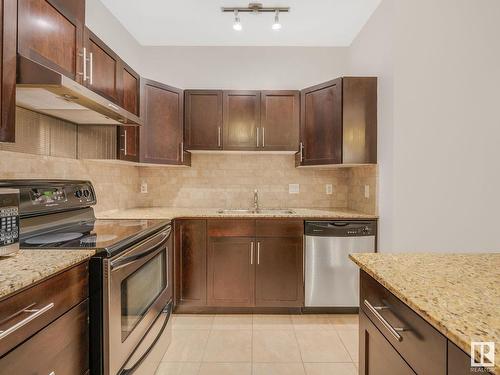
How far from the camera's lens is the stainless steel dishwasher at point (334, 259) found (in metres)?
2.50

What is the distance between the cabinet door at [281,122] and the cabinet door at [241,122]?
74 mm

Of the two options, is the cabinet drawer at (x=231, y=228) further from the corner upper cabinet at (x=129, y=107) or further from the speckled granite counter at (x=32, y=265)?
the speckled granite counter at (x=32, y=265)

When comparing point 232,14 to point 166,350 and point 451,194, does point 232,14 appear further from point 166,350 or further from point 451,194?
point 166,350

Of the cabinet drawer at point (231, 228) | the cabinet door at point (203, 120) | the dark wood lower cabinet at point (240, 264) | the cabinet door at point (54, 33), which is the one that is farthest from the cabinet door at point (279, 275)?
the cabinet door at point (54, 33)

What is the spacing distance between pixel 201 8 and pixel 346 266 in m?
2.64

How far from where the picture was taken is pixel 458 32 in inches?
81.4

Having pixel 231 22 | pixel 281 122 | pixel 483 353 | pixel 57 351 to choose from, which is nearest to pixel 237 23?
pixel 231 22

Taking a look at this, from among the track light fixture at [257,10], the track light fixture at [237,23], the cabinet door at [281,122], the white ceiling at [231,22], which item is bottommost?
the cabinet door at [281,122]

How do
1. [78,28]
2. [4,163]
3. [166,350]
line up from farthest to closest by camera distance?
[166,350], [78,28], [4,163]

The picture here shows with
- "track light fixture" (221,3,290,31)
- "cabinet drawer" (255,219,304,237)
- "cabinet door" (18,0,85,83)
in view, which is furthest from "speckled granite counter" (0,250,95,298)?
"track light fixture" (221,3,290,31)

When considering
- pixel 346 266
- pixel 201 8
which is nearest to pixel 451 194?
Answer: pixel 346 266

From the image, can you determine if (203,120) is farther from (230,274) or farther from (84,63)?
(230,274)

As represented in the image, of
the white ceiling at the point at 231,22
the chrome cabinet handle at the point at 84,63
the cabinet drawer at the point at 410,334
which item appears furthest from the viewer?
the white ceiling at the point at 231,22

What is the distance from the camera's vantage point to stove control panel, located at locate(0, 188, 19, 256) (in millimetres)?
1021
